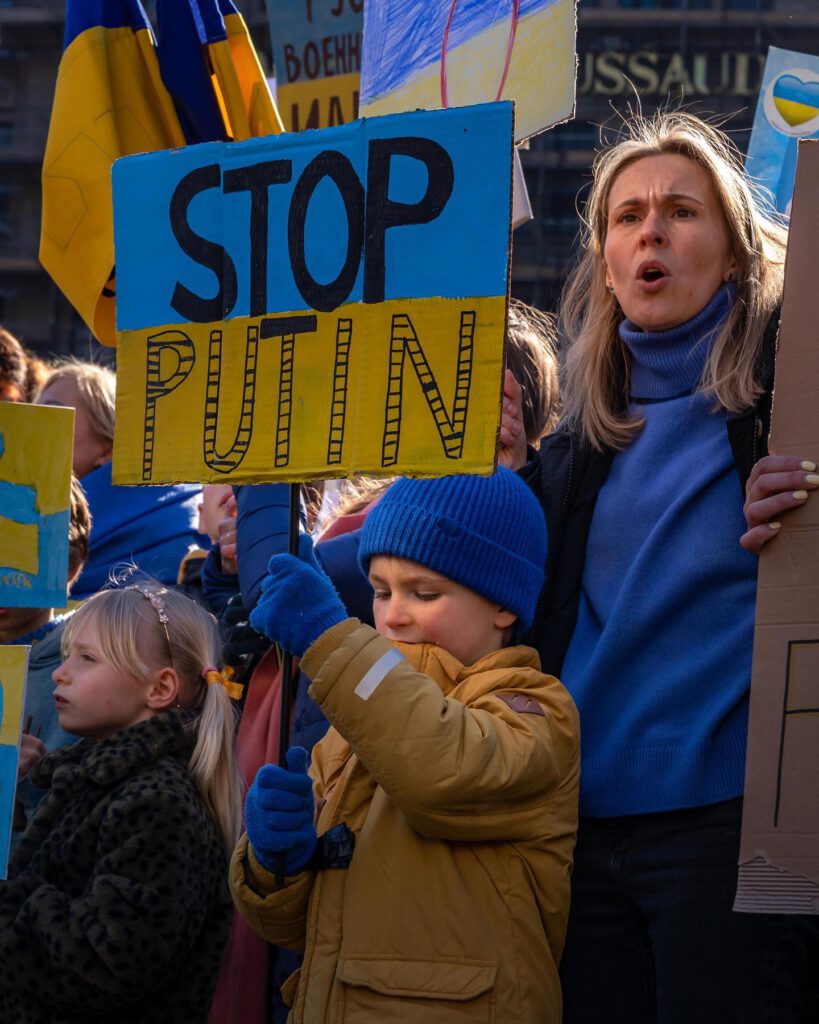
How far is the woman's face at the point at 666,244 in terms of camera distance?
8.11ft

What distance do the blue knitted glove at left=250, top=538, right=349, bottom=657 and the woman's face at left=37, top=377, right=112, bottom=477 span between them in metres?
2.13

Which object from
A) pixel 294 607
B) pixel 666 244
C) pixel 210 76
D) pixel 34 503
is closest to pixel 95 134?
pixel 210 76

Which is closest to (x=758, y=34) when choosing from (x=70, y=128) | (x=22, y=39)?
(x=22, y=39)

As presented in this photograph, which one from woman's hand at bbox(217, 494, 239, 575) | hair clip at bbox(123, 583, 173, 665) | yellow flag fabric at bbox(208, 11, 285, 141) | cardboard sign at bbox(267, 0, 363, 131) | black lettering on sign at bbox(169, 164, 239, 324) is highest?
cardboard sign at bbox(267, 0, 363, 131)

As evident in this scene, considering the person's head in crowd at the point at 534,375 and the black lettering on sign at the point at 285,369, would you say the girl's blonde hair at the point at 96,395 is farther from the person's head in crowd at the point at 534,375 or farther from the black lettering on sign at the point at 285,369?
the black lettering on sign at the point at 285,369

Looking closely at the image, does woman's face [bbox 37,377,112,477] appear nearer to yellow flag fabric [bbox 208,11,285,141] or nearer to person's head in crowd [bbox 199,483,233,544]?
person's head in crowd [bbox 199,483,233,544]

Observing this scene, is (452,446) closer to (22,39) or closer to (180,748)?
(180,748)

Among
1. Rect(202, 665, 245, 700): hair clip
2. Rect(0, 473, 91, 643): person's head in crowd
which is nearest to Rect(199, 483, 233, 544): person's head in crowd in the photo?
Rect(0, 473, 91, 643): person's head in crowd

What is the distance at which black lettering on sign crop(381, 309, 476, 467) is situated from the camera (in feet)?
6.57

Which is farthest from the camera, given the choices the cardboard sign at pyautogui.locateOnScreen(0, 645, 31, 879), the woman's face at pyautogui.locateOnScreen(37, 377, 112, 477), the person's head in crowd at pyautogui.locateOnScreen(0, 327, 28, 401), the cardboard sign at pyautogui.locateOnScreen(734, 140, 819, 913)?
the person's head in crowd at pyautogui.locateOnScreen(0, 327, 28, 401)

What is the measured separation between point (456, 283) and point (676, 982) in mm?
974

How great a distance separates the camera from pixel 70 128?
3.18 metres

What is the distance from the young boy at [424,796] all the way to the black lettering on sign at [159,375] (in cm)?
35

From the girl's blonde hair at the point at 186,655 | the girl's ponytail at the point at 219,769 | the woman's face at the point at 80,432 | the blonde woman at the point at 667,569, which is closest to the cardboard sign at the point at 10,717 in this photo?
the girl's blonde hair at the point at 186,655
